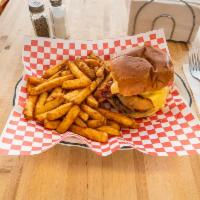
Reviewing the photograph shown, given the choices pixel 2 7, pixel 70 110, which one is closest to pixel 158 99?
pixel 70 110

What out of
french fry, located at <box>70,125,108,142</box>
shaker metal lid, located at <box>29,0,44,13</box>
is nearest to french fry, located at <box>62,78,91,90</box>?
french fry, located at <box>70,125,108,142</box>

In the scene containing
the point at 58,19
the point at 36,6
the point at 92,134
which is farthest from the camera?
the point at 58,19

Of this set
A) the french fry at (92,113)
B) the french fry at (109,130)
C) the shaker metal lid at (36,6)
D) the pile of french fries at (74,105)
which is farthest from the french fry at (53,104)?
the shaker metal lid at (36,6)

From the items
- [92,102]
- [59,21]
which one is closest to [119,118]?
[92,102]

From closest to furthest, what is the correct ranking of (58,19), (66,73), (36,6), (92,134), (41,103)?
1. (92,134)
2. (41,103)
3. (66,73)
4. (36,6)
5. (58,19)

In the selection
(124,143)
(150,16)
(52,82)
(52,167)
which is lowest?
(52,167)

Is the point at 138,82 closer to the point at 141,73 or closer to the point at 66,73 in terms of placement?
the point at 141,73

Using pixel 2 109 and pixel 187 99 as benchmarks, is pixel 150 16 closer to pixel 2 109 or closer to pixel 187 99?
pixel 187 99

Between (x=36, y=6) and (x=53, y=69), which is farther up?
(x=36, y=6)
